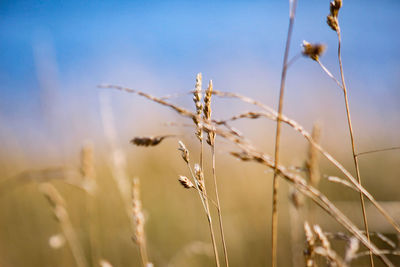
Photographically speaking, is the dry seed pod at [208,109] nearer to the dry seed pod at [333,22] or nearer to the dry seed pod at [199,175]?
the dry seed pod at [199,175]

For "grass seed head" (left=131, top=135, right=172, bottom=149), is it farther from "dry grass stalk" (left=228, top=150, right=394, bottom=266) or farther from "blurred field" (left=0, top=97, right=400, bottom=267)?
"blurred field" (left=0, top=97, right=400, bottom=267)

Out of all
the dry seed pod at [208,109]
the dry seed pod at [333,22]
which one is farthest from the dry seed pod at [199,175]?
the dry seed pod at [333,22]

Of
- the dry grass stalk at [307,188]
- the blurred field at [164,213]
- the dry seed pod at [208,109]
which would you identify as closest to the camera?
the dry grass stalk at [307,188]

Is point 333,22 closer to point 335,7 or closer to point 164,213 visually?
point 335,7

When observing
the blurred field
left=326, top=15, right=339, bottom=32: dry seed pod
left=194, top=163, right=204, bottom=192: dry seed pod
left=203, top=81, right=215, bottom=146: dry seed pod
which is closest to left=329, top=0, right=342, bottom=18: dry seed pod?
left=326, top=15, right=339, bottom=32: dry seed pod

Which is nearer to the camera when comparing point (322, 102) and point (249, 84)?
point (322, 102)

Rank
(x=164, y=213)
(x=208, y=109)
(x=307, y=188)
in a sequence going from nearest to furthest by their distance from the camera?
(x=307, y=188)
(x=208, y=109)
(x=164, y=213)

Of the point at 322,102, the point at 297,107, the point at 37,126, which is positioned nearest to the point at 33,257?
the point at 37,126

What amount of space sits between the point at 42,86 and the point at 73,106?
0.76 meters

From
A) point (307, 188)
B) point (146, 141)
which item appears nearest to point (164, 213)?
point (146, 141)

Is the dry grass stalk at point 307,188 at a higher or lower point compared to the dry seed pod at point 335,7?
lower

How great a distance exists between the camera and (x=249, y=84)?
735 centimetres

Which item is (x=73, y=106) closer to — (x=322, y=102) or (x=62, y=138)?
(x=62, y=138)

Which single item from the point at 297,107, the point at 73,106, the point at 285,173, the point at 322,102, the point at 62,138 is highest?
the point at 297,107
